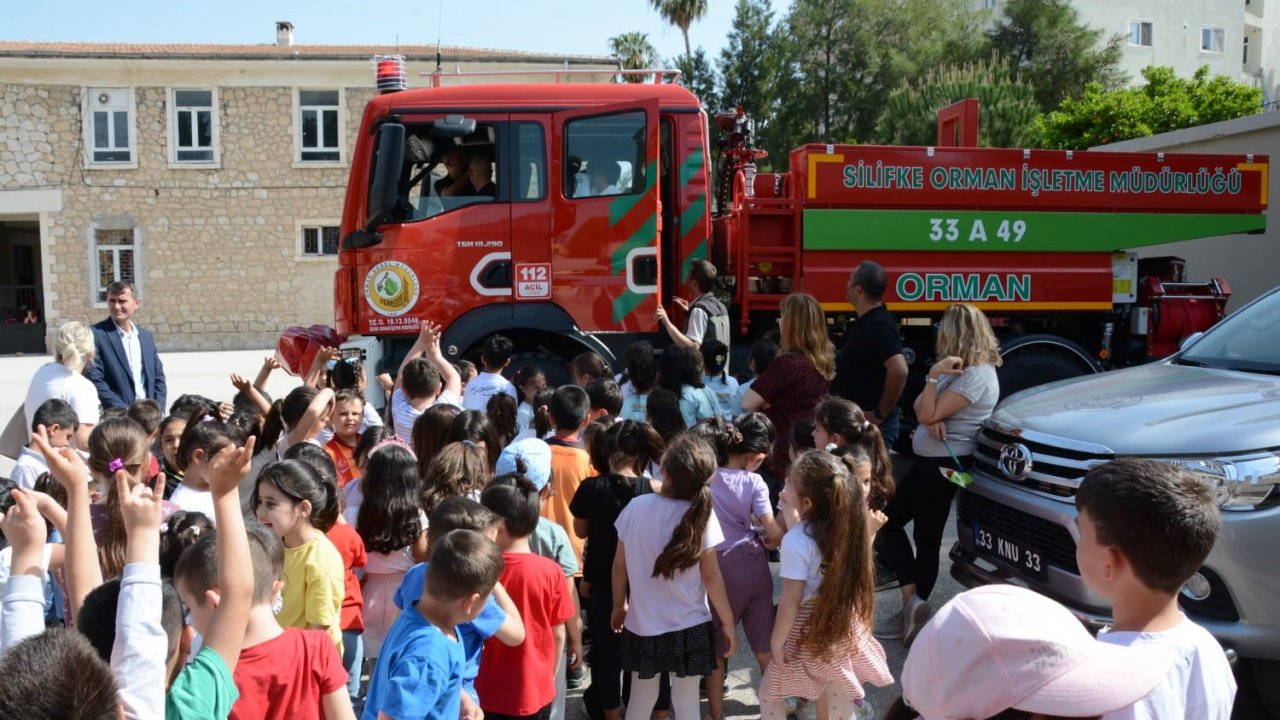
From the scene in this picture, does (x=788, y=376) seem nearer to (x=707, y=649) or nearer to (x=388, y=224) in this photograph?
(x=707, y=649)

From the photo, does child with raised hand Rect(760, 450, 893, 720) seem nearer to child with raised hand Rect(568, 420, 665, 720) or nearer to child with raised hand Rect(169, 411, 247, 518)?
child with raised hand Rect(568, 420, 665, 720)

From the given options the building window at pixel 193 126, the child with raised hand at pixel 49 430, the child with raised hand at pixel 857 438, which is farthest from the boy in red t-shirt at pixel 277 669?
the building window at pixel 193 126

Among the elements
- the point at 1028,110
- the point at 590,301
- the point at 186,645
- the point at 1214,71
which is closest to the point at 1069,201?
the point at 590,301

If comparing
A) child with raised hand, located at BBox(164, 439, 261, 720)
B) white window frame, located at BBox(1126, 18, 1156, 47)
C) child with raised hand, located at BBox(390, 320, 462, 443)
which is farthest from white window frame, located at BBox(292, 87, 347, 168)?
white window frame, located at BBox(1126, 18, 1156, 47)

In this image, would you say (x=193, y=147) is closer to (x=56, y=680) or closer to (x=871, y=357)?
(x=871, y=357)

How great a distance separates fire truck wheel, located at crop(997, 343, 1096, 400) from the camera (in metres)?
8.11

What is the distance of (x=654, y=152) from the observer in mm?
7336

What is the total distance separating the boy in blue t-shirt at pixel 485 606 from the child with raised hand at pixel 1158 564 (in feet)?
5.62

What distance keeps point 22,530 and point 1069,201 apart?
7.42 m

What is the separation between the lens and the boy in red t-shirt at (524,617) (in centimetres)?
343

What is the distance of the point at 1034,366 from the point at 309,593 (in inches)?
253

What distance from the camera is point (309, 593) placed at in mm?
3301

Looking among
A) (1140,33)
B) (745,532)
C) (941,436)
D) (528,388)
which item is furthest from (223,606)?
(1140,33)

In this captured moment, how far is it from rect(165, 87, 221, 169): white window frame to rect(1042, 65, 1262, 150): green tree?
20.6 m
